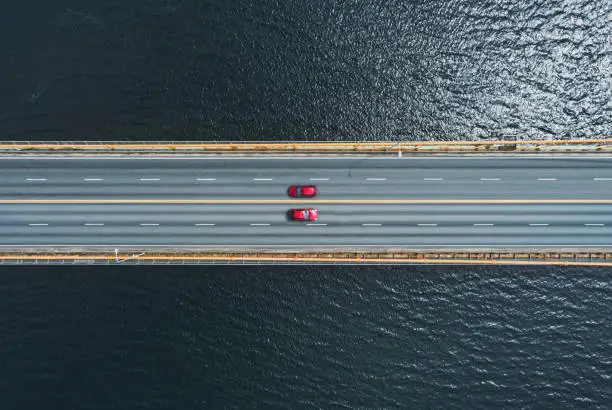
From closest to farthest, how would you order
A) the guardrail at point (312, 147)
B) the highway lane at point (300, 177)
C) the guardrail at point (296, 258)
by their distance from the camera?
the guardrail at point (296, 258) → the highway lane at point (300, 177) → the guardrail at point (312, 147)

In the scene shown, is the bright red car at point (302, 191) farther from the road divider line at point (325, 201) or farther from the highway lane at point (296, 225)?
the highway lane at point (296, 225)

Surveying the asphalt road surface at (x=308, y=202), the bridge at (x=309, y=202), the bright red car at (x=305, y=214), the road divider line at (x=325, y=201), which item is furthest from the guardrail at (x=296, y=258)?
the road divider line at (x=325, y=201)

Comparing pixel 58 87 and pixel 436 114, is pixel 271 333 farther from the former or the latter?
pixel 58 87

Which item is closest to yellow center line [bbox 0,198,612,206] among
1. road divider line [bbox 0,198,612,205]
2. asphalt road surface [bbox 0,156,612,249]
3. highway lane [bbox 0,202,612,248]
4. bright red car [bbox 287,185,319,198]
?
road divider line [bbox 0,198,612,205]

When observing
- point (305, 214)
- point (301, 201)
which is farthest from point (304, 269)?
point (301, 201)

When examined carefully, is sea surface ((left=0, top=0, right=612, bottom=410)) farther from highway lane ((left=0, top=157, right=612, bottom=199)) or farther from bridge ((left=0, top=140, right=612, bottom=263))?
highway lane ((left=0, top=157, right=612, bottom=199))

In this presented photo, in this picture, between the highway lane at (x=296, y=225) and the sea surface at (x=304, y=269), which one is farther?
the sea surface at (x=304, y=269)
